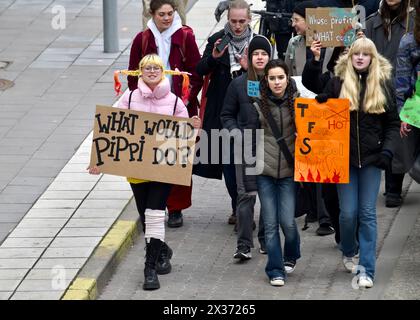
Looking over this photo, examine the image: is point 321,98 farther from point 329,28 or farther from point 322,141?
point 329,28

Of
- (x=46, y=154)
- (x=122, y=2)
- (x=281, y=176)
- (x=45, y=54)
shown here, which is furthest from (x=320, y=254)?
(x=122, y=2)

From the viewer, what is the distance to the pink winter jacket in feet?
34.7

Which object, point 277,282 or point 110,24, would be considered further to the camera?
point 110,24

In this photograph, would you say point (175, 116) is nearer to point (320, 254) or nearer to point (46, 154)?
point (320, 254)

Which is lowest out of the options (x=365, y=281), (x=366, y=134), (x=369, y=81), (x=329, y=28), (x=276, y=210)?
(x=365, y=281)

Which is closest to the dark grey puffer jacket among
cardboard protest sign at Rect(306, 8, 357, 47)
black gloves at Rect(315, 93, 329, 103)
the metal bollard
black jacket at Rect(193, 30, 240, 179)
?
black gloves at Rect(315, 93, 329, 103)

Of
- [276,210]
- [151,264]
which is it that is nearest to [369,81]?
[276,210]

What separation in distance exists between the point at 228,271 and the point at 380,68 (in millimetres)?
2042

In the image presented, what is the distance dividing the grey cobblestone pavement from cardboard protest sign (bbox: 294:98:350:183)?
2.81ft

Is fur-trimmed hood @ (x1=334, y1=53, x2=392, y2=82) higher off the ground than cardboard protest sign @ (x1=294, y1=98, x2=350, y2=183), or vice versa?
fur-trimmed hood @ (x1=334, y1=53, x2=392, y2=82)

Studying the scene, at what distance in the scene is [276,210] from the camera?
407 inches

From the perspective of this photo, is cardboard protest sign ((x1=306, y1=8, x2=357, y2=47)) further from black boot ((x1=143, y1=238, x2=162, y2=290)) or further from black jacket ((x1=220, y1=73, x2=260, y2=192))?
black boot ((x1=143, y1=238, x2=162, y2=290))

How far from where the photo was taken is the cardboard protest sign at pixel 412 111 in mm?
10469

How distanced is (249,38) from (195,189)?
2.08m
